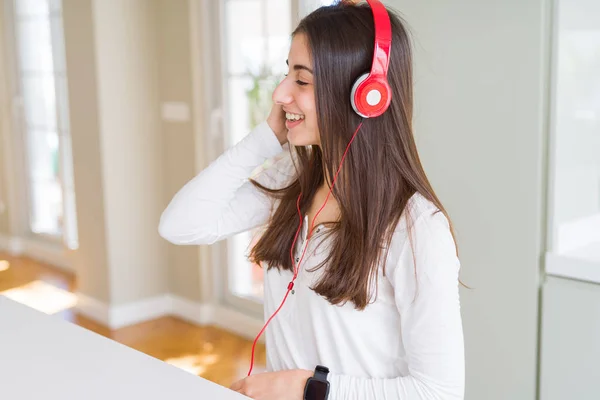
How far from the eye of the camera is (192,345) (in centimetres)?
384

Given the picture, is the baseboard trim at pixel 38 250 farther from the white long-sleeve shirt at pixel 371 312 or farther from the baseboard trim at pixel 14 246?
the white long-sleeve shirt at pixel 371 312

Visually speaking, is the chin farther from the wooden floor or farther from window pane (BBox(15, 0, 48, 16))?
window pane (BBox(15, 0, 48, 16))

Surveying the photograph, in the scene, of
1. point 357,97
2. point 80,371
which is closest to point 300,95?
point 357,97

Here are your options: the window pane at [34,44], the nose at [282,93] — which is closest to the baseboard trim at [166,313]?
the window pane at [34,44]

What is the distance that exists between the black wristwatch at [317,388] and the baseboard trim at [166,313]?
2.60m

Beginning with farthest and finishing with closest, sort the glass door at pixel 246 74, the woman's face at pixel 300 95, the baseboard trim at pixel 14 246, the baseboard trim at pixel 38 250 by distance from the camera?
the baseboard trim at pixel 14 246, the baseboard trim at pixel 38 250, the glass door at pixel 246 74, the woman's face at pixel 300 95

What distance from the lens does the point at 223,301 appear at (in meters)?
4.16

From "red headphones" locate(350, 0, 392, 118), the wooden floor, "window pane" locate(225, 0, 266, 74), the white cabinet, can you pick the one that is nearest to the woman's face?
"red headphones" locate(350, 0, 392, 118)

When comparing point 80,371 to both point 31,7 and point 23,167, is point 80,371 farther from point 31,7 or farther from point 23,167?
point 23,167

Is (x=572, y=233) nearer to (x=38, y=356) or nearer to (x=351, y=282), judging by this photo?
(x=351, y=282)

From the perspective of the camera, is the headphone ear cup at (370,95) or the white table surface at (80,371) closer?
the white table surface at (80,371)

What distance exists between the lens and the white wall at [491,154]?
184 centimetres

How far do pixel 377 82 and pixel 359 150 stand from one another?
0.15 m

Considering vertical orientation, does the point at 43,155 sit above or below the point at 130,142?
below
